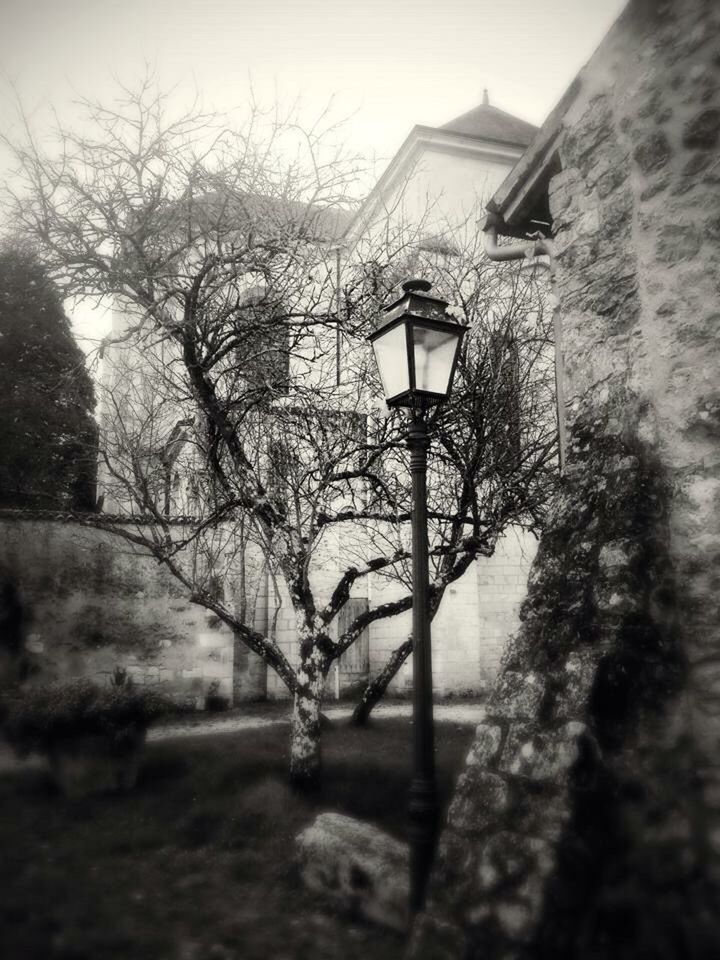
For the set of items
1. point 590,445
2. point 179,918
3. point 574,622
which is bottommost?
point 179,918

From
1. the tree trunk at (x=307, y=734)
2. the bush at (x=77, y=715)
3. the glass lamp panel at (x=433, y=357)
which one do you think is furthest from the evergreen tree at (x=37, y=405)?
the glass lamp panel at (x=433, y=357)

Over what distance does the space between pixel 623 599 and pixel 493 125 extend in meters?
15.3

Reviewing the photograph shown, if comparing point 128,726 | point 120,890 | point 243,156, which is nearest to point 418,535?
point 120,890

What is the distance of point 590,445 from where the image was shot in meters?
3.18

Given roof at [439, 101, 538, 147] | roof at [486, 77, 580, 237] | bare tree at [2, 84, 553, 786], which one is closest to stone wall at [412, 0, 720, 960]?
roof at [486, 77, 580, 237]

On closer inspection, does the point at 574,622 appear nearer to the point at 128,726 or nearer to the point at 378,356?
the point at 378,356

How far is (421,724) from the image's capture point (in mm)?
3148

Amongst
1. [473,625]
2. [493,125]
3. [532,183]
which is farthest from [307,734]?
[493,125]

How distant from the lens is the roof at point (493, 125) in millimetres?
14422

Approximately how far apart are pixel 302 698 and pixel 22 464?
8.54 meters

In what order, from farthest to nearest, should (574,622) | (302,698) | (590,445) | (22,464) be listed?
(22,464)
(302,698)
(590,445)
(574,622)

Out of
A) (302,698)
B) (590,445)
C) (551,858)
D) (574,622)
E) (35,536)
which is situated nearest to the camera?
(551,858)

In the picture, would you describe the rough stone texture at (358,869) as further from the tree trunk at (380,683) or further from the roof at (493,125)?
the roof at (493,125)

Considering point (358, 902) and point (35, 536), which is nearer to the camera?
point (358, 902)
